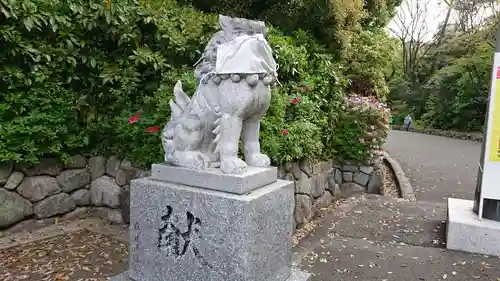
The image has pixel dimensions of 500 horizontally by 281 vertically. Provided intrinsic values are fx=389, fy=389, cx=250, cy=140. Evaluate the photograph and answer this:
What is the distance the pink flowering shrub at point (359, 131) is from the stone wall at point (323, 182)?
26 cm

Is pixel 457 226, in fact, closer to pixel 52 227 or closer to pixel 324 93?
pixel 324 93

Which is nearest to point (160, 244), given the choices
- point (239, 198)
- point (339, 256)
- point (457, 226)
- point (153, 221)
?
point (153, 221)

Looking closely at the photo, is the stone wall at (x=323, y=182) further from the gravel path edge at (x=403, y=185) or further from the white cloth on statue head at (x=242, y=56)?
the white cloth on statue head at (x=242, y=56)

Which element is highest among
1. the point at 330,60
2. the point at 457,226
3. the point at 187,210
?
the point at 330,60

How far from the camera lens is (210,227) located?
2379 mm

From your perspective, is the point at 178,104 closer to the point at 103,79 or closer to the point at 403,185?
the point at 103,79

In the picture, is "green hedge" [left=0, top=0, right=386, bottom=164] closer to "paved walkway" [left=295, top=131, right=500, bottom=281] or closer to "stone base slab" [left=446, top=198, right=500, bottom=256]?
"paved walkway" [left=295, top=131, right=500, bottom=281]

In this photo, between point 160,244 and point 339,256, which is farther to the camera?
point 339,256

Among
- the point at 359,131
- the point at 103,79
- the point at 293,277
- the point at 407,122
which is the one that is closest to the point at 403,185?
the point at 359,131

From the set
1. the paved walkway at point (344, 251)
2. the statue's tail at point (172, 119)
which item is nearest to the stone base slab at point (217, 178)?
the statue's tail at point (172, 119)

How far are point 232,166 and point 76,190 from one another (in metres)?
3.44

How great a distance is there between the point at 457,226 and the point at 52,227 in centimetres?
470

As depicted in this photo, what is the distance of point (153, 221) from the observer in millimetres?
2574

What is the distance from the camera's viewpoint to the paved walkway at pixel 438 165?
324 inches
